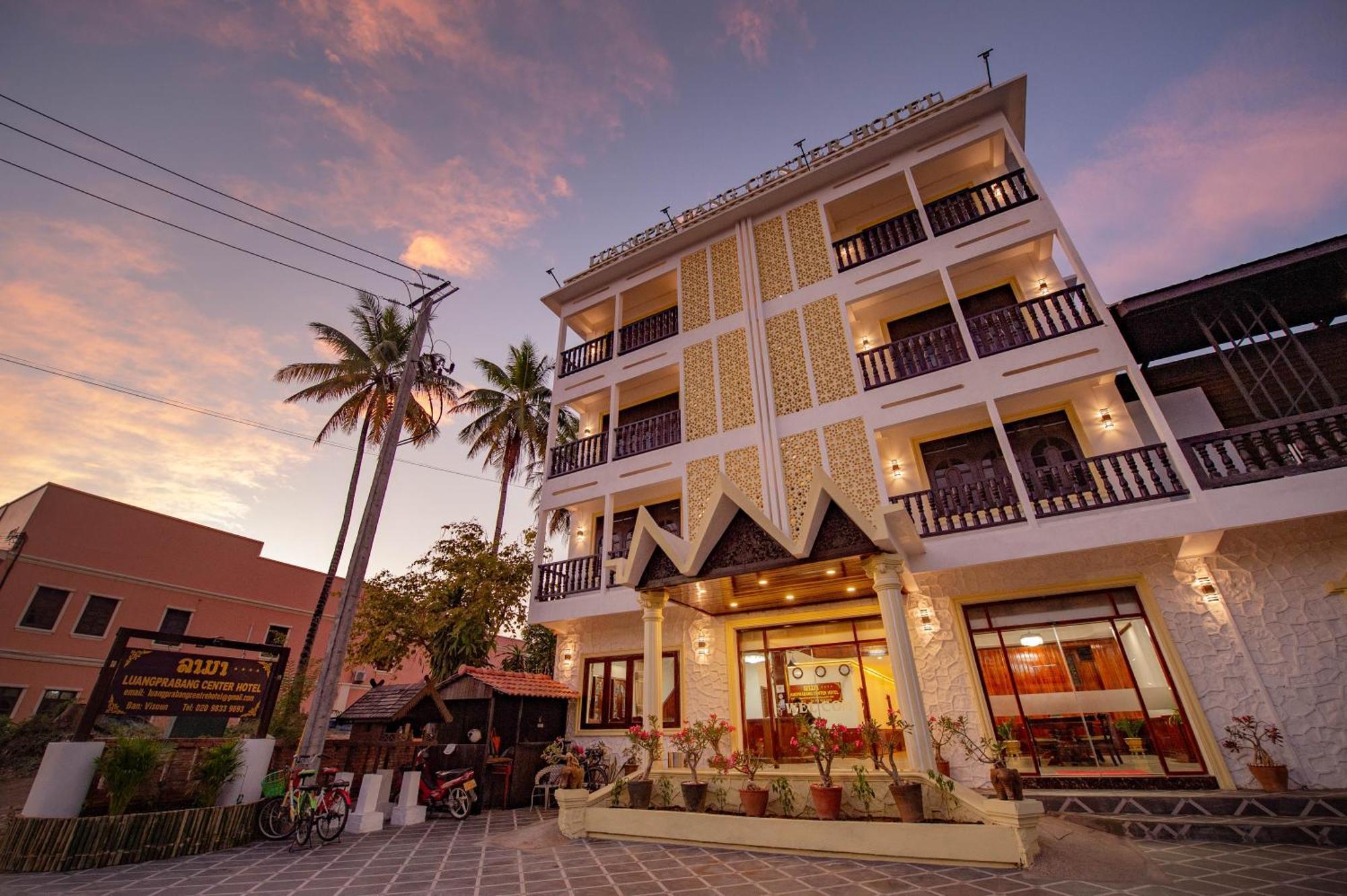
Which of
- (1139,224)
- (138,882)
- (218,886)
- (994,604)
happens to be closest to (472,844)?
(218,886)

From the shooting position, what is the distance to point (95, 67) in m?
7.33

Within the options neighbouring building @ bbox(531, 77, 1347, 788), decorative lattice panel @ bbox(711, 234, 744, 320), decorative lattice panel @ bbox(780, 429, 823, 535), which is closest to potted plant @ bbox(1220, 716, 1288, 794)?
neighbouring building @ bbox(531, 77, 1347, 788)

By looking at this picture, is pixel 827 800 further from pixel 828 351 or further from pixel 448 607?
pixel 448 607

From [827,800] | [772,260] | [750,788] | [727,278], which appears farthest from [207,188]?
[827,800]

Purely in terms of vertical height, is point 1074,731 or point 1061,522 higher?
point 1061,522

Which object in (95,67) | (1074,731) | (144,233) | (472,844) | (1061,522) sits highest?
(95,67)

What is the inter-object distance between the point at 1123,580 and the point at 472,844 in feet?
29.6

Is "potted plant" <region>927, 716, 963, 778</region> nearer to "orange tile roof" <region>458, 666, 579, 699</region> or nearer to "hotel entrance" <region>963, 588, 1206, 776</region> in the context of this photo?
"hotel entrance" <region>963, 588, 1206, 776</region>

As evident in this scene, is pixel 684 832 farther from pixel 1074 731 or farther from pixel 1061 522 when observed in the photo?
pixel 1061 522

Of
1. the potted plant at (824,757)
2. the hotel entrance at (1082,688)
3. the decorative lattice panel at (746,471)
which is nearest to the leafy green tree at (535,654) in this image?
the decorative lattice panel at (746,471)

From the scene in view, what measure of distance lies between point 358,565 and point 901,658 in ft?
24.4

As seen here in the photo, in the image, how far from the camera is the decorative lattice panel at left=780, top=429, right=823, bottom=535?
29.0ft

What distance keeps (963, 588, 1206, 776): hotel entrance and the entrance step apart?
1.05 m

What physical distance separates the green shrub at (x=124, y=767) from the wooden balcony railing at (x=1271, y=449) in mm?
12745
